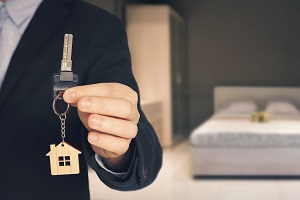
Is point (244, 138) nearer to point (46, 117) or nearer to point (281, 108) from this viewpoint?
point (281, 108)

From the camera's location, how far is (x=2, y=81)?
0.72m

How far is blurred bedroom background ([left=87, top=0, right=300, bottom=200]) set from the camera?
393 centimetres

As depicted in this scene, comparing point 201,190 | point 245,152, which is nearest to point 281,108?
point 245,152

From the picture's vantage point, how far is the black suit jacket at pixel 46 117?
2.32 ft

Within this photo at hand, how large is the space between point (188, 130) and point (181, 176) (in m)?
2.41

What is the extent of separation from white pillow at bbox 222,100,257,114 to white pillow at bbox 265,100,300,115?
160 millimetres

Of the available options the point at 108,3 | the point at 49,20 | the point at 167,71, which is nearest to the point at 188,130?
the point at 167,71

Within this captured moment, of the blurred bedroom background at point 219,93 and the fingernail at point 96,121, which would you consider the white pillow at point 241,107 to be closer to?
the blurred bedroom background at point 219,93

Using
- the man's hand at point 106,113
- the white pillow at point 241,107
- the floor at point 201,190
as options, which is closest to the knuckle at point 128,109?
the man's hand at point 106,113

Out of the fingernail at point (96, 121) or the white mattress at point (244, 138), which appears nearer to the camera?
the fingernail at point (96, 121)

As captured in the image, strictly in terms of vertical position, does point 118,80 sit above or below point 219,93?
below

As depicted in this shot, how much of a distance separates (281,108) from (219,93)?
0.89 m

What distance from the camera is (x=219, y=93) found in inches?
252

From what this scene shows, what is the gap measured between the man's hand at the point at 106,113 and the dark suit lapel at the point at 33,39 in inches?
7.0
